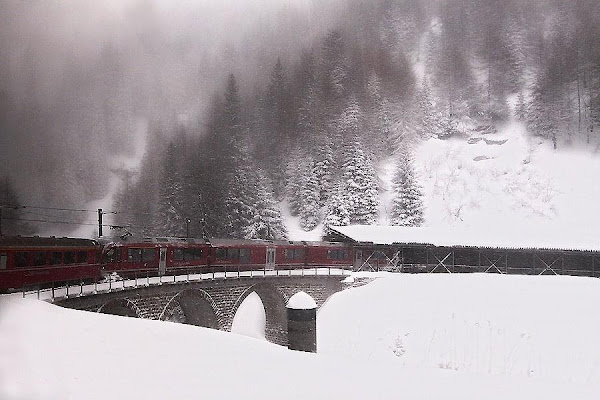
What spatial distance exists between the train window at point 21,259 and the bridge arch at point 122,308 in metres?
4.17

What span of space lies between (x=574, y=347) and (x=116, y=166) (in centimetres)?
6813

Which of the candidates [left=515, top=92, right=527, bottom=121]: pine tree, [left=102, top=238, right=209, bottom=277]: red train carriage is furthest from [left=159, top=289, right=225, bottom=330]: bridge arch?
[left=515, top=92, right=527, bottom=121]: pine tree

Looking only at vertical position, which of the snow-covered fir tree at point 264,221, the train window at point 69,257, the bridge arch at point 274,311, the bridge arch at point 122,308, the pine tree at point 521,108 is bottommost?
the bridge arch at point 274,311

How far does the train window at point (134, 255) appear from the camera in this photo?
2866 centimetres

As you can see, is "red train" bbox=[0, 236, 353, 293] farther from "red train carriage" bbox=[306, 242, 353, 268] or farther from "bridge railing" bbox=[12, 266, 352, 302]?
"bridge railing" bbox=[12, 266, 352, 302]

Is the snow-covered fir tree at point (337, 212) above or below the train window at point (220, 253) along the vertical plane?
above

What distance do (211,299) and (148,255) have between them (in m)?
5.12

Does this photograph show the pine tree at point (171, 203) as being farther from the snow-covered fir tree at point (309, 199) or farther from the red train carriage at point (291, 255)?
the red train carriage at point (291, 255)

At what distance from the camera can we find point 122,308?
77.8 feet

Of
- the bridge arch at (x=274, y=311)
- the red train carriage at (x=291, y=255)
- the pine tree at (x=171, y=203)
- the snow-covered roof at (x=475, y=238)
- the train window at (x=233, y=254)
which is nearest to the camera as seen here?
the bridge arch at (x=274, y=311)

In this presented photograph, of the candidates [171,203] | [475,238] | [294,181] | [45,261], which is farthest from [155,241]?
[294,181]

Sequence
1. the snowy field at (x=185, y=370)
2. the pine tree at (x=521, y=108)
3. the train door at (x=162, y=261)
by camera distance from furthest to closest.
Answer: the pine tree at (x=521, y=108) < the train door at (x=162, y=261) < the snowy field at (x=185, y=370)

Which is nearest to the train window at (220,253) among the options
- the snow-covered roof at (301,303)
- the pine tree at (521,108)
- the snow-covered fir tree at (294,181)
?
the snow-covered roof at (301,303)

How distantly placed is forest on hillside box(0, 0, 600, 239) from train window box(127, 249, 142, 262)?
74.3ft
